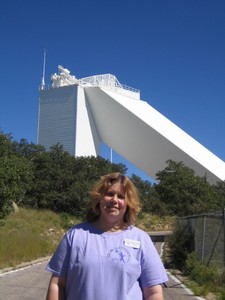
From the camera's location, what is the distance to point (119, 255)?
2.34 metres

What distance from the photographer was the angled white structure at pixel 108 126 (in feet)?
189

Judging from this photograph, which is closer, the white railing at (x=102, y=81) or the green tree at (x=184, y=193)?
the green tree at (x=184, y=193)

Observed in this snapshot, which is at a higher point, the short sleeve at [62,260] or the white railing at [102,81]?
the white railing at [102,81]

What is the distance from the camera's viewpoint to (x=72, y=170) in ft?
139

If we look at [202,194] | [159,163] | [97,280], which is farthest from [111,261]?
[159,163]

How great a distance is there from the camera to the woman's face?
2549 mm

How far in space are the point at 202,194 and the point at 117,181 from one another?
114 feet

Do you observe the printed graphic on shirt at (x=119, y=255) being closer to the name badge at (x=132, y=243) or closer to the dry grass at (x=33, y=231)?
the name badge at (x=132, y=243)

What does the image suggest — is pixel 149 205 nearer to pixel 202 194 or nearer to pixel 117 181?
pixel 202 194

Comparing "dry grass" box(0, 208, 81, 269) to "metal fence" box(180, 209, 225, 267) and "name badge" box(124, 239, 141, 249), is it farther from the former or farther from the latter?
"name badge" box(124, 239, 141, 249)

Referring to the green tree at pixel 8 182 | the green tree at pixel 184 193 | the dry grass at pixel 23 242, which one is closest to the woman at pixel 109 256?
the dry grass at pixel 23 242

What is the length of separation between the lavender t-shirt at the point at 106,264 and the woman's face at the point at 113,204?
0.10 meters

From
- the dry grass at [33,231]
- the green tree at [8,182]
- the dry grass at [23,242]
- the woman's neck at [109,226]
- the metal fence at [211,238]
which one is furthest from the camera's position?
the dry grass at [33,231]

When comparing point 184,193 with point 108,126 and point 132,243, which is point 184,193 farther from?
point 132,243
